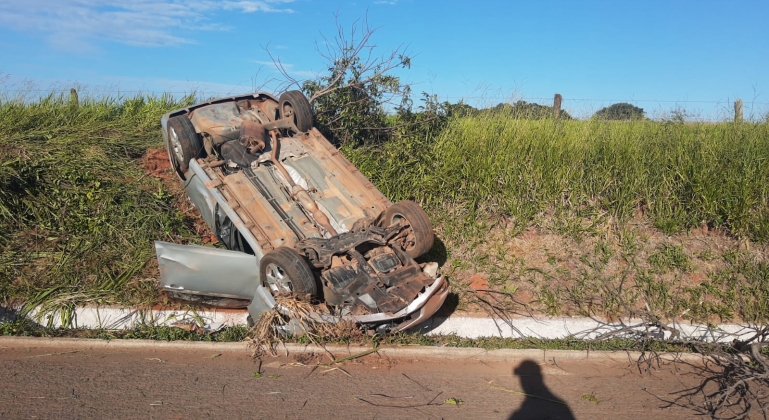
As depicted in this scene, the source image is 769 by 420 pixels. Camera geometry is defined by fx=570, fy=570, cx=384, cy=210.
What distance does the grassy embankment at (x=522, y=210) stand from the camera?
6477 millimetres

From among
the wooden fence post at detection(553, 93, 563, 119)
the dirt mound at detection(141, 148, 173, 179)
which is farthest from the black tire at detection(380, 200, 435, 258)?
the wooden fence post at detection(553, 93, 563, 119)

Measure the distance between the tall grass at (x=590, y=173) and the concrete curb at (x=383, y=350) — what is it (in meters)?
2.43

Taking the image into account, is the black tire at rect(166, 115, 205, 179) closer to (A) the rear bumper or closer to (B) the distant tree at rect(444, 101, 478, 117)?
(A) the rear bumper

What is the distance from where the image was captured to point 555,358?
545cm

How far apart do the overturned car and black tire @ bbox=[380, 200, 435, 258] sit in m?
0.01

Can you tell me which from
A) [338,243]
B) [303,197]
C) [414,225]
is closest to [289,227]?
[303,197]

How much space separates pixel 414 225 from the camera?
233 inches

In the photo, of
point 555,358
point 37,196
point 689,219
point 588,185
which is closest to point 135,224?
point 37,196

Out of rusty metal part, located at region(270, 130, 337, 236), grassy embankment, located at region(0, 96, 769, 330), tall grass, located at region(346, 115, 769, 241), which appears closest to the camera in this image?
rusty metal part, located at region(270, 130, 337, 236)

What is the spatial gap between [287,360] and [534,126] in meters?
5.65

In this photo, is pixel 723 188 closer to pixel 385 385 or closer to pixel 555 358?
pixel 555 358

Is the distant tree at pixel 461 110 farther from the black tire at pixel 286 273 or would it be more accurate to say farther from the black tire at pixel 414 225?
the black tire at pixel 286 273

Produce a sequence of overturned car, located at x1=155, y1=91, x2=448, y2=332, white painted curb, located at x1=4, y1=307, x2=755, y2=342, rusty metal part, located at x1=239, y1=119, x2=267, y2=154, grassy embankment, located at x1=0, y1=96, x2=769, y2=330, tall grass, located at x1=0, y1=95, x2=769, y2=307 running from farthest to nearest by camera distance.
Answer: rusty metal part, located at x1=239, y1=119, x2=267, y2=154, tall grass, located at x1=0, y1=95, x2=769, y2=307, grassy embankment, located at x1=0, y1=96, x2=769, y2=330, white painted curb, located at x1=4, y1=307, x2=755, y2=342, overturned car, located at x1=155, y1=91, x2=448, y2=332

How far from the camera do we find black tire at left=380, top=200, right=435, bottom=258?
233 inches
